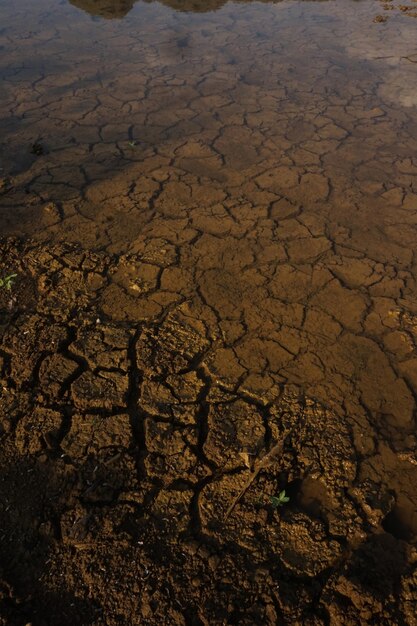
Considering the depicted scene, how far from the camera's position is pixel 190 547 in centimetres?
194

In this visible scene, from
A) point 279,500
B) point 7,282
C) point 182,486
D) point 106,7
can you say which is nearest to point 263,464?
point 279,500

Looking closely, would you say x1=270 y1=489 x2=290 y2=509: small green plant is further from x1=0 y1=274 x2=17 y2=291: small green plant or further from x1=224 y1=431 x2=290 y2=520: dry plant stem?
x1=0 y1=274 x2=17 y2=291: small green plant

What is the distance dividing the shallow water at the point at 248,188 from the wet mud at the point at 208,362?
0.08 ft

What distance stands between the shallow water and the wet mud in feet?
0.08

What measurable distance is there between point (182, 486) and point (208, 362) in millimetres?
831

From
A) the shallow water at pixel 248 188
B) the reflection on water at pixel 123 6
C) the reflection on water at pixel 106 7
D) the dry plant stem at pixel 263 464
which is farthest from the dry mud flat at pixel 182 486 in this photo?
the reflection on water at pixel 123 6

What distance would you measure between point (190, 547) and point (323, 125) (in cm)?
526

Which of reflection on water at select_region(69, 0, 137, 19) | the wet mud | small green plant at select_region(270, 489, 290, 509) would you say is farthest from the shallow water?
reflection on water at select_region(69, 0, 137, 19)

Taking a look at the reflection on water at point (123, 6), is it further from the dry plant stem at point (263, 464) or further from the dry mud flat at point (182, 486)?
the dry plant stem at point (263, 464)

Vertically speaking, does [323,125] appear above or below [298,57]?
below

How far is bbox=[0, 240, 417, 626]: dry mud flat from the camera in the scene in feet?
5.89

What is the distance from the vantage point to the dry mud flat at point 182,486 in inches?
70.6

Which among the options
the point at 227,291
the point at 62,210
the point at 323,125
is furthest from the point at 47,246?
the point at 323,125

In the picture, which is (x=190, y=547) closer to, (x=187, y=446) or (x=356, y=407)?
(x=187, y=446)
